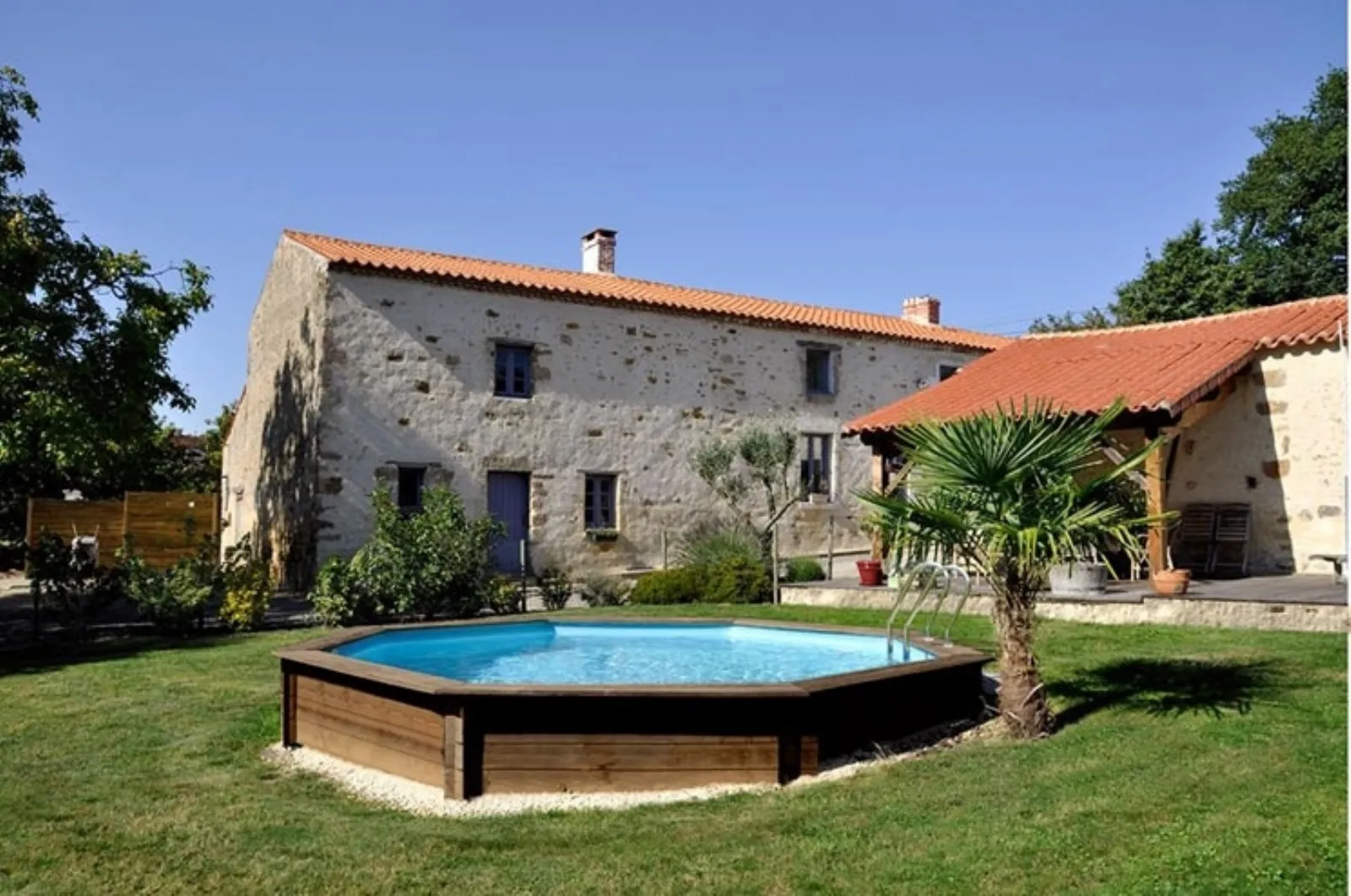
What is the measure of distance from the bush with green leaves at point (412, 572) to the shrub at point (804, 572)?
584 centimetres

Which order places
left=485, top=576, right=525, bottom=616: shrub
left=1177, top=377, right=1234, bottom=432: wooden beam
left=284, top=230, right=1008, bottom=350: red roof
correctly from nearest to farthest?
left=1177, top=377, right=1234, bottom=432: wooden beam, left=485, top=576, right=525, bottom=616: shrub, left=284, top=230, right=1008, bottom=350: red roof

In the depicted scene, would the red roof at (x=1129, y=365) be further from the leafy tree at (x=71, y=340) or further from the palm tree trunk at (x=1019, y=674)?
the leafy tree at (x=71, y=340)

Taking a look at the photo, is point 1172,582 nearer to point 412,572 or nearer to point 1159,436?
point 1159,436

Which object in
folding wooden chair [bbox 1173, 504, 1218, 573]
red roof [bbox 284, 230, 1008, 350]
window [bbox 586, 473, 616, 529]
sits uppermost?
red roof [bbox 284, 230, 1008, 350]

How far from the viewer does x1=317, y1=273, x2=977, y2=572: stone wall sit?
18.4 meters

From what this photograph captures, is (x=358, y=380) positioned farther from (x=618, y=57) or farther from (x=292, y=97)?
(x=618, y=57)

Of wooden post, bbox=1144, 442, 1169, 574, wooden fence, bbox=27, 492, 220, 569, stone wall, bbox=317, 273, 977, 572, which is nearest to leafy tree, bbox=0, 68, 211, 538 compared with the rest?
wooden fence, bbox=27, 492, 220, 569

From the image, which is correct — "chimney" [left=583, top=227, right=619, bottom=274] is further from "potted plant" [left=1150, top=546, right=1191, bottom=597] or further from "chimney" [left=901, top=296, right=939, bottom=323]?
"potted plant" [left=1150, top=546, right=1191, bottom=597]

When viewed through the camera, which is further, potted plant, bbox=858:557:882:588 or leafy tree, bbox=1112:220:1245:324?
Answer: leafy tree, bbox=1112:220:1245:324

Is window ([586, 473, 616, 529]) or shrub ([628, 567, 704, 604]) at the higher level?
window ([586, 473, 616, 529])

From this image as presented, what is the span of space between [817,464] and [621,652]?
13758 millimetres

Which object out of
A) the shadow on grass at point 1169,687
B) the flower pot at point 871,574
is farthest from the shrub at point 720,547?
the shadow on grass at point 1169,687

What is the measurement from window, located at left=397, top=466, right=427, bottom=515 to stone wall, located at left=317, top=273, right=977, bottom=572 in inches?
7.9

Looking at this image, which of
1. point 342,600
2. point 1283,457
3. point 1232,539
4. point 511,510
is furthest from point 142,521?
point 1283,457
